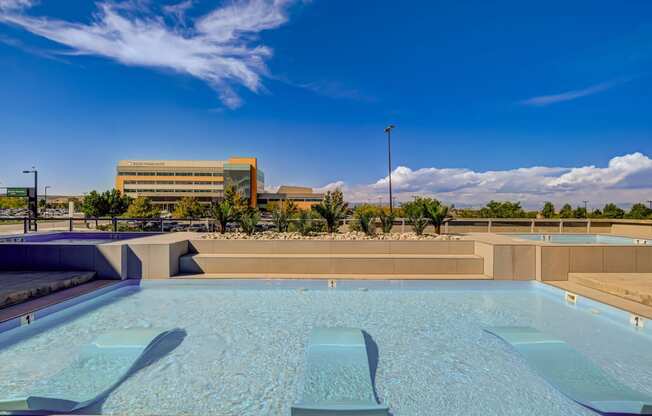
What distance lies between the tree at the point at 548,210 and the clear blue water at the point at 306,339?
20276 mm

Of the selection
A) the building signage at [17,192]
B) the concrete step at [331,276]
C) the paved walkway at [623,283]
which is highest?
the building signage at [17,192]

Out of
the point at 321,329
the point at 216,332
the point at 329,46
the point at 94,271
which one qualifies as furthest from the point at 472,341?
the point at 329,46

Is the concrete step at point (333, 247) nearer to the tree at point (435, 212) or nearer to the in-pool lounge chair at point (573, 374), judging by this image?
the tree at point (435, 212)

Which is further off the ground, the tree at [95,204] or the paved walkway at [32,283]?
the tree at [95,204]

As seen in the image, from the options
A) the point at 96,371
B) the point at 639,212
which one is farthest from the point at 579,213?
the point at 96,371

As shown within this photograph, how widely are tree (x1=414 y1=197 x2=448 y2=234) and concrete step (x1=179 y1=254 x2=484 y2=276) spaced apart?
2.27 metres

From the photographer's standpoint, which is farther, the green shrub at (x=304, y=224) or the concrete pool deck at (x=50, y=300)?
the green shrub at (x=304, y=224)

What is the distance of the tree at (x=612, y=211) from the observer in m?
21.3

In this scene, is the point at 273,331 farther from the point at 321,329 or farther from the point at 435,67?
the point at 435,67

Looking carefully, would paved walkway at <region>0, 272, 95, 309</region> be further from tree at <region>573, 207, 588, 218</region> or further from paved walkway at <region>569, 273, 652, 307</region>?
tree at <region>573, 207, 588, 218</region>

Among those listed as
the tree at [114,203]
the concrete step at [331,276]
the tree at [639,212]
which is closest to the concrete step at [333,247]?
the concrete step at [331,276]

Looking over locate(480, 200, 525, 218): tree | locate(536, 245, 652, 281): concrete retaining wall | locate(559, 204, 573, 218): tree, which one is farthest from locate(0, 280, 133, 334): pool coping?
locate(559, 204, 573, 218): tree

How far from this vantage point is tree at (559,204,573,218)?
21.6 metres

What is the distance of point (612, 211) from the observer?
2212cm
